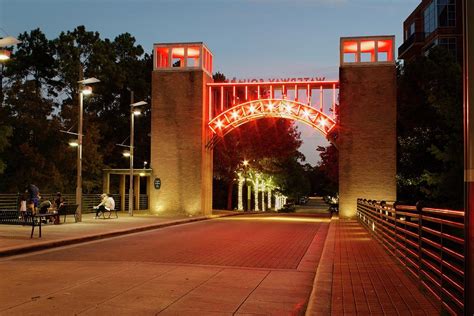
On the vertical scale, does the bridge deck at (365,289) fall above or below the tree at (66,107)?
below

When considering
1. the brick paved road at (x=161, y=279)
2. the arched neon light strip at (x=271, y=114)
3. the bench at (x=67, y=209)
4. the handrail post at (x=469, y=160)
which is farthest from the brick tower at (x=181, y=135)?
the handrail post at (x=469, y=160)

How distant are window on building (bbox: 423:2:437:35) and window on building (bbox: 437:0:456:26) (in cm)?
100

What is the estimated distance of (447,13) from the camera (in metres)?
54.8

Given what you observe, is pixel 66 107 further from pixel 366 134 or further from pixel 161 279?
pixel 161 279

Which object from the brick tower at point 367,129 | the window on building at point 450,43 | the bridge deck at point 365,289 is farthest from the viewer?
the window on building at point 450,43

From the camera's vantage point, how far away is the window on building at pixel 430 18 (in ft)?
186

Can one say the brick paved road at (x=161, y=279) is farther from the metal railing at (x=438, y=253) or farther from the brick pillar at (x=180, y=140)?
the brick pillar at (x=180, y=140)

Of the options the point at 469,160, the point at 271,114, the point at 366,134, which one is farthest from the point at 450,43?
the point at 469,160

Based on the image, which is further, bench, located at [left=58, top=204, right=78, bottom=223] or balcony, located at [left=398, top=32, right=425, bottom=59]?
balcony, located at [left=398, top=32, right=425, bottom=59]

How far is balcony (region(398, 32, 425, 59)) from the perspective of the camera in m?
60.1

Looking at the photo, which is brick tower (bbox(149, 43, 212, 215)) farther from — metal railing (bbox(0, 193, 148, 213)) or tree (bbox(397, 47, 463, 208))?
tree (bbox(397, 47, 463, 208))

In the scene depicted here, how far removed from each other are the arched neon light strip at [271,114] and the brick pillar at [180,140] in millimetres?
1006

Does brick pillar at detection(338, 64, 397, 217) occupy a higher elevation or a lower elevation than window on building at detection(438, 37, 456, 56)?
lower

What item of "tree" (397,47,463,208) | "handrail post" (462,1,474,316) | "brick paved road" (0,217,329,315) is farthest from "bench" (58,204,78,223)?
"handrail post" (462,1,474,316)
